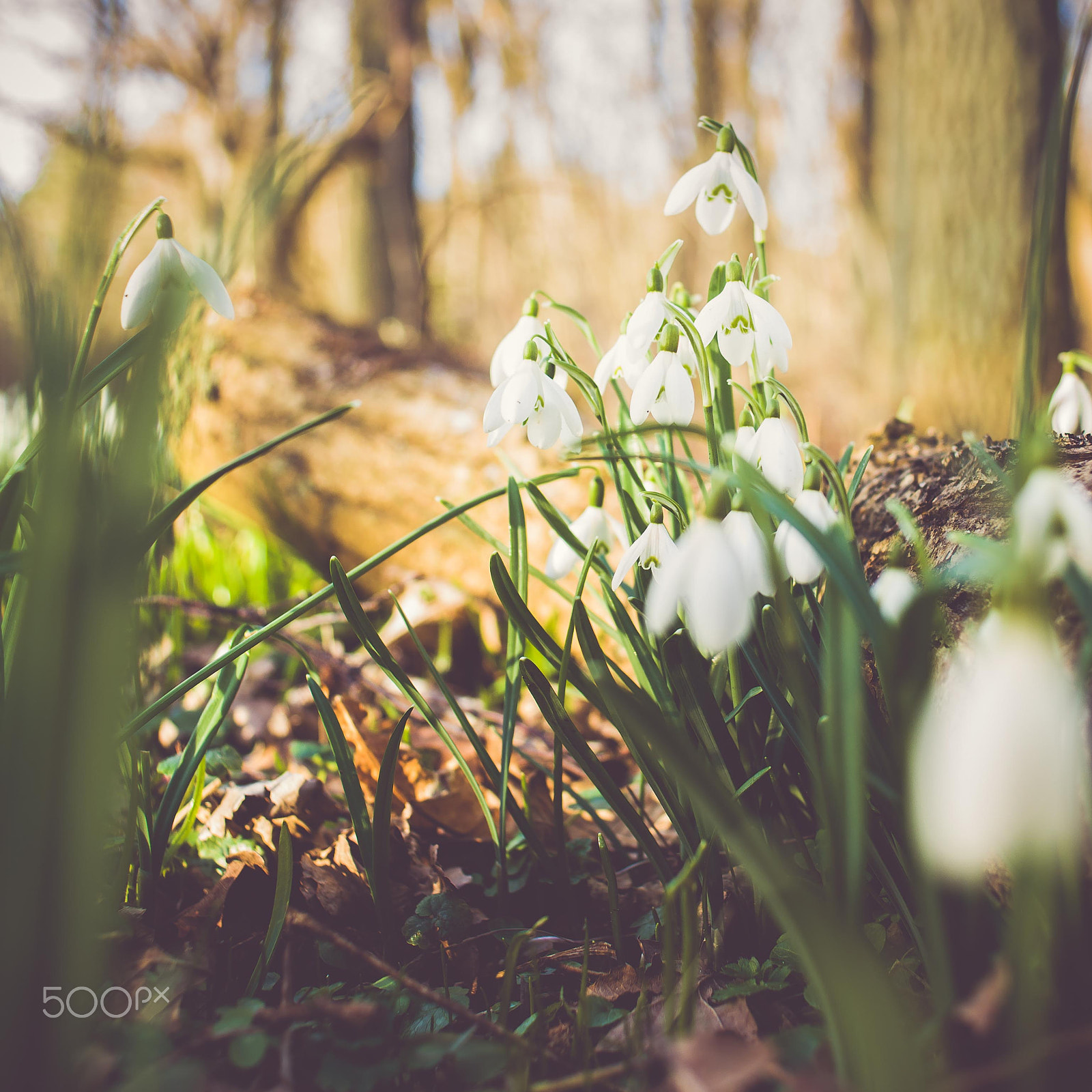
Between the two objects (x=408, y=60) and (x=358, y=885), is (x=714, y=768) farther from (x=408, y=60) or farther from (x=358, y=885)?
(x=408, y=60)

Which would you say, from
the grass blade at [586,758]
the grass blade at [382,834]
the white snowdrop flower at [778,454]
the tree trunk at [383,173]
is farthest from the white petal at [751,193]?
the tree trunk at [383,173]

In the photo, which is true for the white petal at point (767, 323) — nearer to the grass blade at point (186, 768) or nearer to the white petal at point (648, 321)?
Answer: the white petal at point (648, 321)

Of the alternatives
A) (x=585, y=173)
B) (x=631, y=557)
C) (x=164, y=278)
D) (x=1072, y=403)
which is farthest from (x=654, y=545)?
(x=585, y=173)

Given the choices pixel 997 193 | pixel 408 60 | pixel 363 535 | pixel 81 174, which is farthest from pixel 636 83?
pixel 81 174

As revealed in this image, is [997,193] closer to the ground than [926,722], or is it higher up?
higher up

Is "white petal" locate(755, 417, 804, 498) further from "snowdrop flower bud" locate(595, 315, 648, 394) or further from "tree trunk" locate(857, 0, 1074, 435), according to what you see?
"tree trunk" locate(857, 0, 1074, 435)

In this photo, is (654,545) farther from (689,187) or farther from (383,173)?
(383,173)
